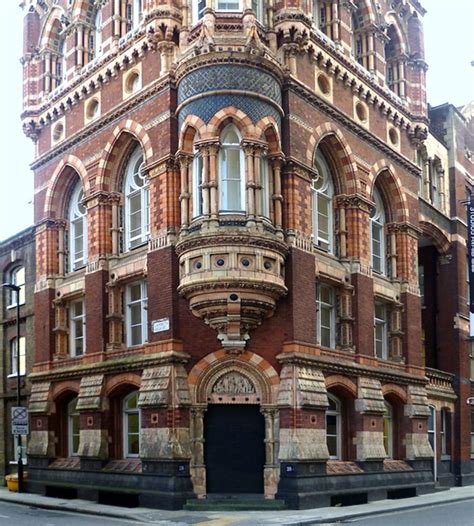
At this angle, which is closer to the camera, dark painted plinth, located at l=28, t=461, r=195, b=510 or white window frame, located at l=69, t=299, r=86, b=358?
dark painted plinth, located at l=28, t=461, r=195, b=510

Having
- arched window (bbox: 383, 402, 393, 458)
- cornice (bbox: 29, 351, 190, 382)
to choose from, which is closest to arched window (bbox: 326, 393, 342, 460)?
arched window (bbox: 383, 402, 393, 458)

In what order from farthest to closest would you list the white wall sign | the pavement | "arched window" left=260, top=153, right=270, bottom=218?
the white wall sign
"arched window" left=260, top=153, right=270, bottom=218
the pavement

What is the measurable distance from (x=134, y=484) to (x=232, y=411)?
3742 millimetres

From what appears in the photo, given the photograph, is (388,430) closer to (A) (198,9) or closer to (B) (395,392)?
(B) (395,392)

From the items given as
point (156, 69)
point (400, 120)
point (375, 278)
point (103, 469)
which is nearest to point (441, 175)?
point (400, 120)

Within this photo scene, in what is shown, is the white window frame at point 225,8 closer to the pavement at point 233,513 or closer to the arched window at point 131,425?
the arched window at point 131,425

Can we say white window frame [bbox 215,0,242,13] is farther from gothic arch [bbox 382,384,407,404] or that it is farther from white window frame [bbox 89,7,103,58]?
gothic arch [bbox 382,384,407,404]

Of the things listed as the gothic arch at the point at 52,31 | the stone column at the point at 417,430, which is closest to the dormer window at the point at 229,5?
the gothic arch at the point at 52,31

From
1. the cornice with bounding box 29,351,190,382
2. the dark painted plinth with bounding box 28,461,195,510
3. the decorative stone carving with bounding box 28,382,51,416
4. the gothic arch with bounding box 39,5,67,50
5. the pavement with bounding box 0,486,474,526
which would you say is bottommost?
the pavement with bounding box 0,486,474,526

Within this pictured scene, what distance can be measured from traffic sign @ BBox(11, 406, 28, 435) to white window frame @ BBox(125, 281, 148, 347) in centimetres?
512

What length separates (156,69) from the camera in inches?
1156

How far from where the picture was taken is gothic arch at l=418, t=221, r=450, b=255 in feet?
128

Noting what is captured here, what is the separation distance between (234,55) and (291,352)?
897cm

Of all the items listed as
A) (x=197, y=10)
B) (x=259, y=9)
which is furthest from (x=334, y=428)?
(x=197, y=10)
